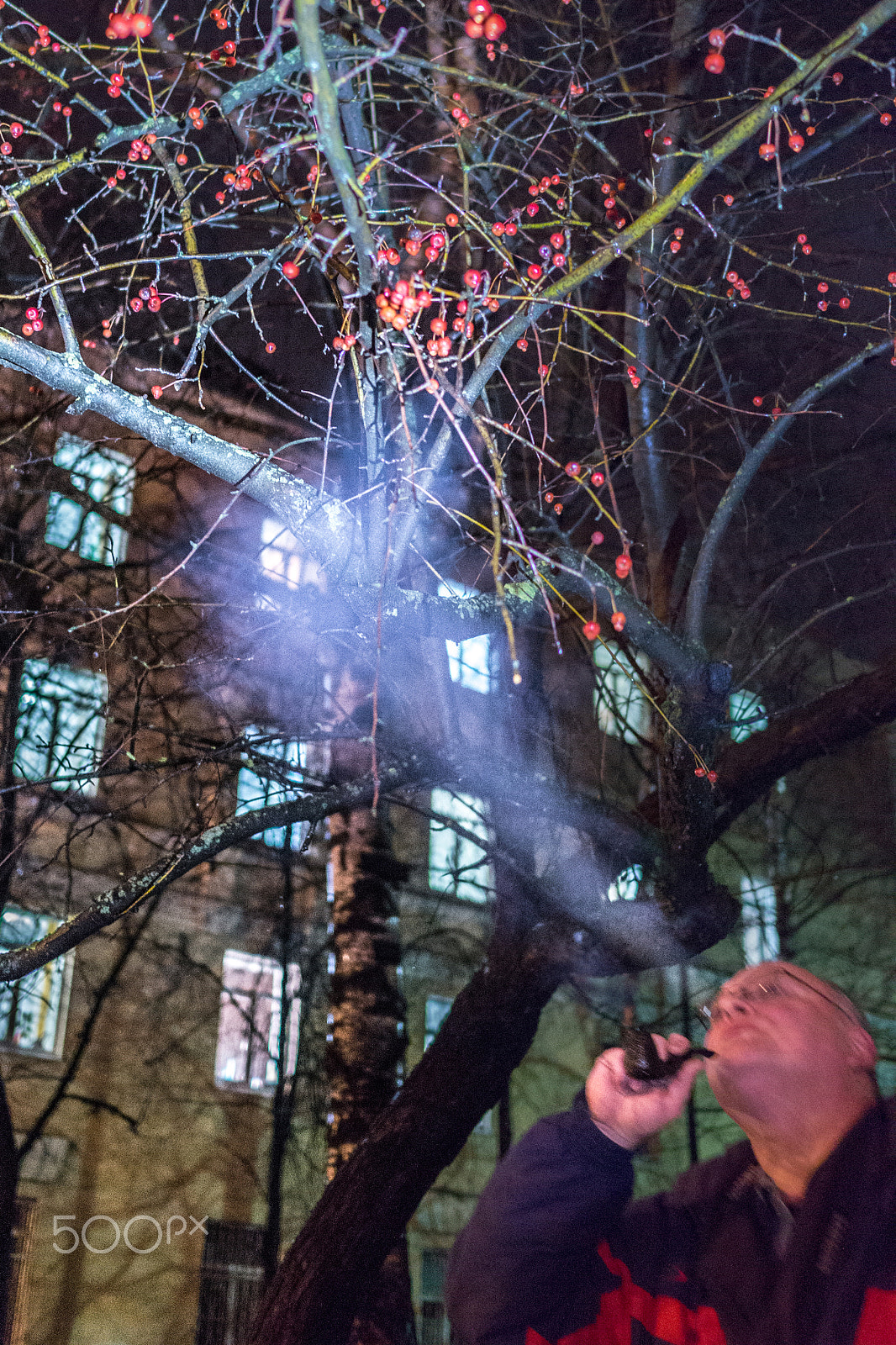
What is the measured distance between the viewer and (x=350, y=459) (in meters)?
5.55

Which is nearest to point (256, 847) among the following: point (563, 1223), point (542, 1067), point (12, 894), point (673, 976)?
point (12, 894)

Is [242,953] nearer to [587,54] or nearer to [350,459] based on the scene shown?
[350,459]

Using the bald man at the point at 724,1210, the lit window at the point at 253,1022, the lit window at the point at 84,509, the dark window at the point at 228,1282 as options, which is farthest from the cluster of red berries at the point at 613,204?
the dark window at the point at 228,1282

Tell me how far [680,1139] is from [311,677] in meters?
10.3

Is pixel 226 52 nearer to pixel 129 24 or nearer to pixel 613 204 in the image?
pixel 129 24

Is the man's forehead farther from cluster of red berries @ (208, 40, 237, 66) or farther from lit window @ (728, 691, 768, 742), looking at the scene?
cluster of red berries @ (208, 40, 237, 66)

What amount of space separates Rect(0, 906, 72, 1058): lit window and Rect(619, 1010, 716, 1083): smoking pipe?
8.94 meters

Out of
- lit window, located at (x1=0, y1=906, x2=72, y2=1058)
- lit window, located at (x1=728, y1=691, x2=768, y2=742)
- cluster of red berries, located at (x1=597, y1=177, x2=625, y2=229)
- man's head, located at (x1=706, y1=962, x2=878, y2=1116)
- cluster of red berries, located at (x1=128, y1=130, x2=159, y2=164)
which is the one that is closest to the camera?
man's head, located at (x1=706, y1=962, x2=878, y2=1116)

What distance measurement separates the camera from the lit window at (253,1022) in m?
11.9

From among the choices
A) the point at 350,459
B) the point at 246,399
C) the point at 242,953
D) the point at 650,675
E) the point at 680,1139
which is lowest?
the point at 680,1139

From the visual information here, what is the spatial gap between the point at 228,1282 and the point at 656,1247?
400 inches

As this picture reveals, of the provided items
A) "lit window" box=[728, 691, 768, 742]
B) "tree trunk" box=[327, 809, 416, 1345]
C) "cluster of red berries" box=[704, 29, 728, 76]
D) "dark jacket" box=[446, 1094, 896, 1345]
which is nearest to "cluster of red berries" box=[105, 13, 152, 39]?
"cluster of red berries" box=[704, 29, 728, 76]

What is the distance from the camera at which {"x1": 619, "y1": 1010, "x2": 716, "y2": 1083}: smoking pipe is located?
2.49 metres

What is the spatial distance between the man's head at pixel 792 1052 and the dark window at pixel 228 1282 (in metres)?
10.5
